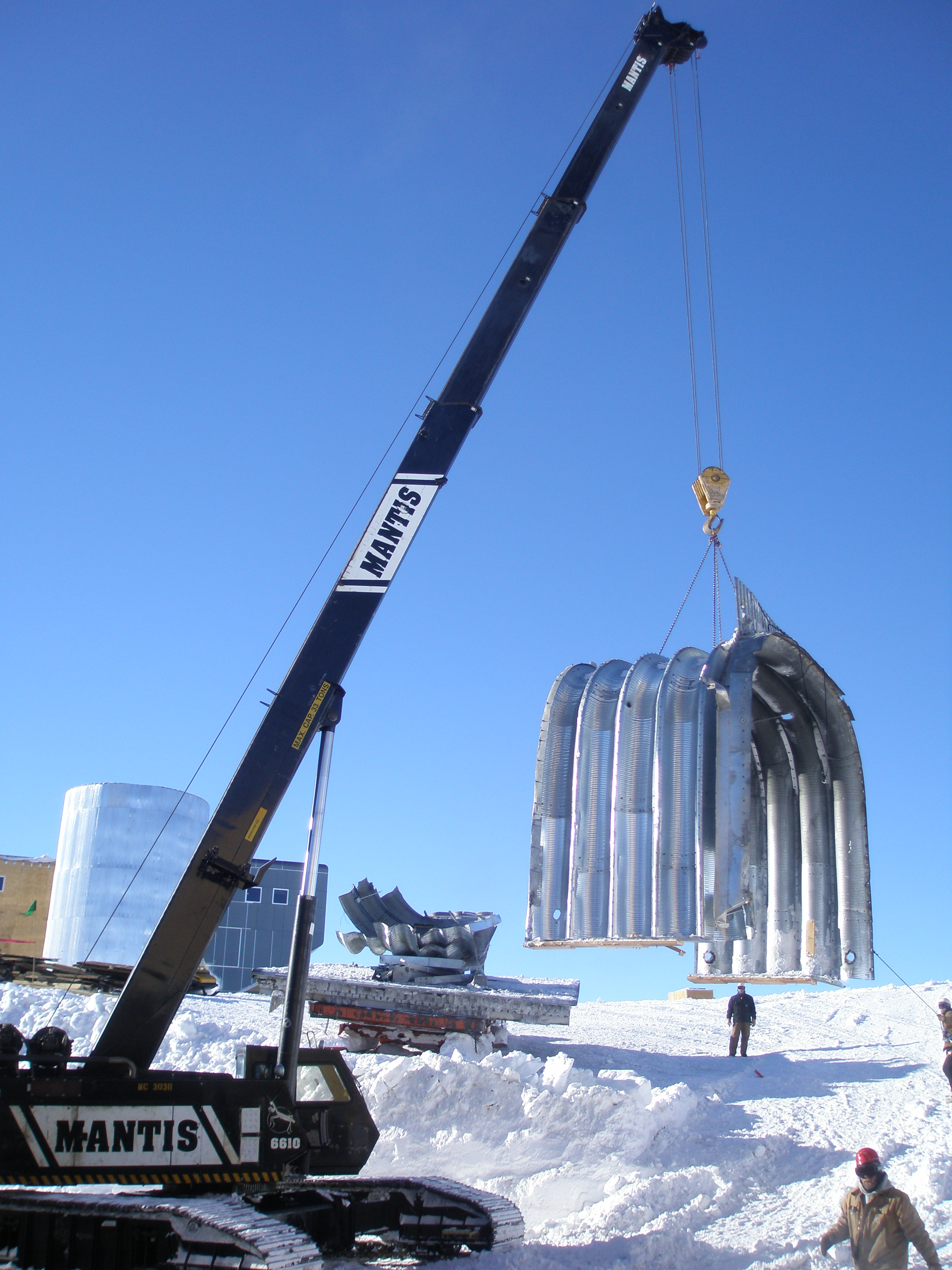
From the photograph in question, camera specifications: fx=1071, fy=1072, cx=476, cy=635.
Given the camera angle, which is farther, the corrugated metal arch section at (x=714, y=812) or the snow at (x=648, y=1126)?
the corrugated metal arch section at (x=714, y=812)

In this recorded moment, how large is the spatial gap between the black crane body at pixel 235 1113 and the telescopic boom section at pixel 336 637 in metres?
0.02

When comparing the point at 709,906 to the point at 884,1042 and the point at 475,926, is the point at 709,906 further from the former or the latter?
the point at 884,1042

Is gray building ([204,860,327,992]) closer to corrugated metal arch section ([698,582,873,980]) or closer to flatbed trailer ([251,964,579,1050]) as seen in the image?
flatbed trailer ([251,964,579,1050])

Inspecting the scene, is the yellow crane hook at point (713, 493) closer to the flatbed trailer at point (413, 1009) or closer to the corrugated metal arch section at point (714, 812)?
the corrugated metal arch section at point (714, 812)

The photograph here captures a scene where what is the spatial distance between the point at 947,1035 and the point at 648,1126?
4375mm

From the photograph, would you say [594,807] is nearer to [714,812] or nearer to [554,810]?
[554,810]

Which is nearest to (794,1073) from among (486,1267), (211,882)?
(486,1267)

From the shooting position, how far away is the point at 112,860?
111 ft

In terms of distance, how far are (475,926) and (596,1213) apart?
25.9ft

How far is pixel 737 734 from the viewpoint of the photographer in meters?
13.5

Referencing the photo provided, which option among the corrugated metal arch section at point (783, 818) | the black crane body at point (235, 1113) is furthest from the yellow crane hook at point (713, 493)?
the black crane body at point (235, 1113)

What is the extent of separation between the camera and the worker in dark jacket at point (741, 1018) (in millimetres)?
16125

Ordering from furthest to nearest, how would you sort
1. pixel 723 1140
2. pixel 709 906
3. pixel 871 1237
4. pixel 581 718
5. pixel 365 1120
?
1. pixel 581 718
2. pixel 709 906
3. pixel 723 1140
4. pixel 365 1120
5. pixel 871 1237

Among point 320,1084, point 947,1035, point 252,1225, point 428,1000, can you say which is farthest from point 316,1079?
point 947,1035
